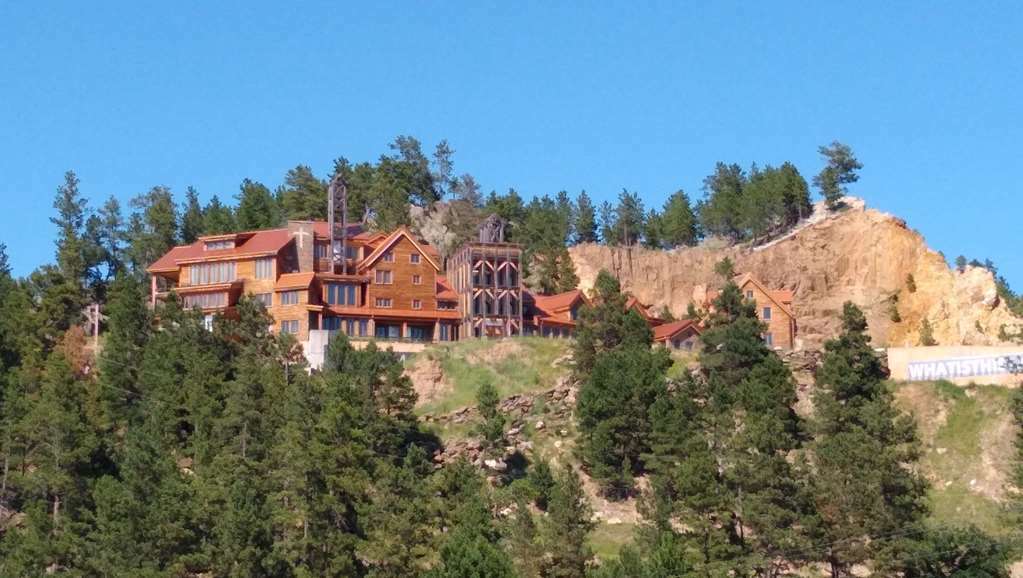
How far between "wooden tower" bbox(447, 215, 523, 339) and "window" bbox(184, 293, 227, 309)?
16.2 metres

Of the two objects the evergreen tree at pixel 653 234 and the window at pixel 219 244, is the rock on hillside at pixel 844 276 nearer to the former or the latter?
the evergreen tree at pixel 653 234

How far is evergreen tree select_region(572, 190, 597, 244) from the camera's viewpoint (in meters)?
146

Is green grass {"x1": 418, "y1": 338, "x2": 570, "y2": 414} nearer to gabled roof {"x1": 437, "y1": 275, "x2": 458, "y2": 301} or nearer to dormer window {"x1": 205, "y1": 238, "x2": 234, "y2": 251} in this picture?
gabled roof {"x1": 437, "y1": 275, "x2": 458, "y2": 301}

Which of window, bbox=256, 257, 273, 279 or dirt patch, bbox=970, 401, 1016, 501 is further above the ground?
window, bbox=256, 257, 273, 279

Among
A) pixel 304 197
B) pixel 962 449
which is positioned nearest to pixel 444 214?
pixel 304 197

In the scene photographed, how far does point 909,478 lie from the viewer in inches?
2874

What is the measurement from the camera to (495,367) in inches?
3922

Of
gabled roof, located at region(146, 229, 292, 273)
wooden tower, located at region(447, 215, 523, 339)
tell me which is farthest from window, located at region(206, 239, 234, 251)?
wooden tower, located at region(447, 215, 523, 339)

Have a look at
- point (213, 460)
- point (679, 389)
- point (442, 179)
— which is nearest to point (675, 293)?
point (442, 179)

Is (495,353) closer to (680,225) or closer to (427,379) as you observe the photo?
(427,379)

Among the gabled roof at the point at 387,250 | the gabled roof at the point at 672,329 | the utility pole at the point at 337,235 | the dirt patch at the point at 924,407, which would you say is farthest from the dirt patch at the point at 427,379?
the dirt patch at the point at 924,407

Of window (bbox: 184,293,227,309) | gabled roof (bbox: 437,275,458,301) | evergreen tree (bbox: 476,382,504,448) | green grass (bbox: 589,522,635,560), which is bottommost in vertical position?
green grass (bbox: 589,522,635,560)

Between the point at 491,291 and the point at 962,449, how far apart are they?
3411 centimetres

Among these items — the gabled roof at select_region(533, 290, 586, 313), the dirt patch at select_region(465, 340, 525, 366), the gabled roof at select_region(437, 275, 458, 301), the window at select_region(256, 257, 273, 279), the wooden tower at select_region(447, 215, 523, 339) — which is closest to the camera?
the dirt patch at select_region(465, 340, 525, 366)
